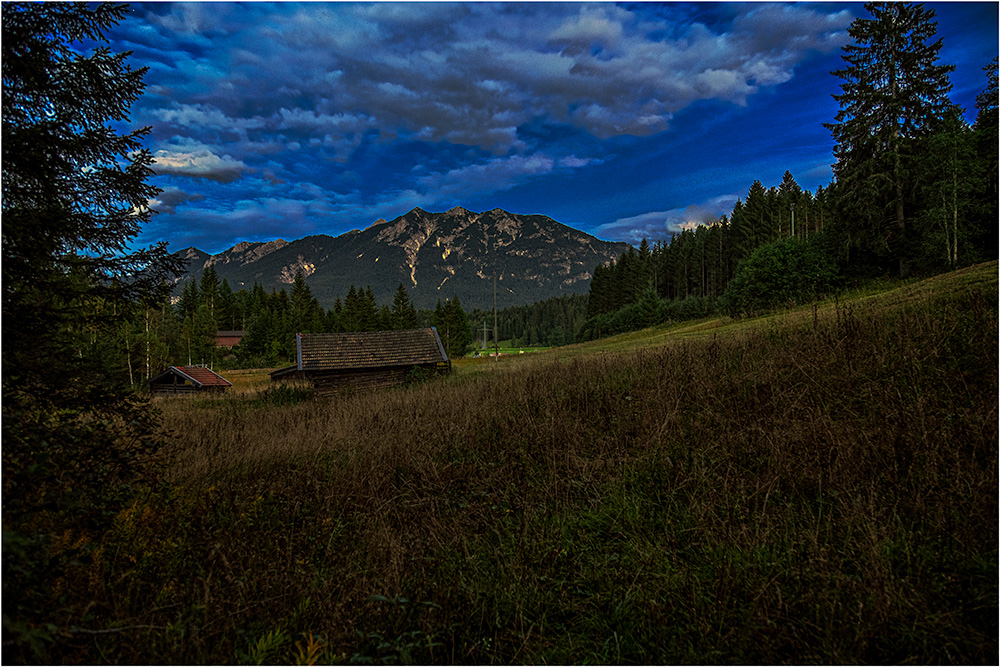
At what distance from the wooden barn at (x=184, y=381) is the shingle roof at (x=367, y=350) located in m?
11.9

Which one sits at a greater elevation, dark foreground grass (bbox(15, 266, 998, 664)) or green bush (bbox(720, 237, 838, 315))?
green bush (bbox(720, 237, 838, 315))

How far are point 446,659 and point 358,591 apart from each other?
0.82 m

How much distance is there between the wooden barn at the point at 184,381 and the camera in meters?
31.4

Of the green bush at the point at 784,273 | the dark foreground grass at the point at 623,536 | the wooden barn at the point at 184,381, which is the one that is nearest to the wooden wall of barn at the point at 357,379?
the wooden barn at the point at 184,381

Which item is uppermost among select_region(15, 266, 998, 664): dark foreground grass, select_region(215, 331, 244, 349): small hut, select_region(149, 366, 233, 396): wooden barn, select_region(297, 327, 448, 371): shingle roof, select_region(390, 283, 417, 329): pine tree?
select_region(390, 283, 417, 329): pine tree

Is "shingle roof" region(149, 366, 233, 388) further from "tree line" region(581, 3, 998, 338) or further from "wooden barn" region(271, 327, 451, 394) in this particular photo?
"tree line" region(581, 3, 998, 338)

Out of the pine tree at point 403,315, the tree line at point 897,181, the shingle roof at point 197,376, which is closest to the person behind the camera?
the tree line at point 897,181

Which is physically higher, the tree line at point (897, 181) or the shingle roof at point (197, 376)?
the tree line at point (897, 181)

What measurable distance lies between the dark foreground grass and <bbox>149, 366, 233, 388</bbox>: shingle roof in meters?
31.9

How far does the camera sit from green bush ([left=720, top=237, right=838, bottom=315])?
2852 centimetres

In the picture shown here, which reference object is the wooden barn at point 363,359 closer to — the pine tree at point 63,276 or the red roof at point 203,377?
the red roof at point 203,377

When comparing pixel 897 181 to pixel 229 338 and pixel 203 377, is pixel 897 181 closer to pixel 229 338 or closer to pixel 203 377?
pixel 203 377

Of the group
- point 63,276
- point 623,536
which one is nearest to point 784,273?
point 623,536

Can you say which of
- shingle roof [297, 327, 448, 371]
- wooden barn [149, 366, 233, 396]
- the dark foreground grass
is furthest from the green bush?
wooden barn [149, 366, 233, 396]
